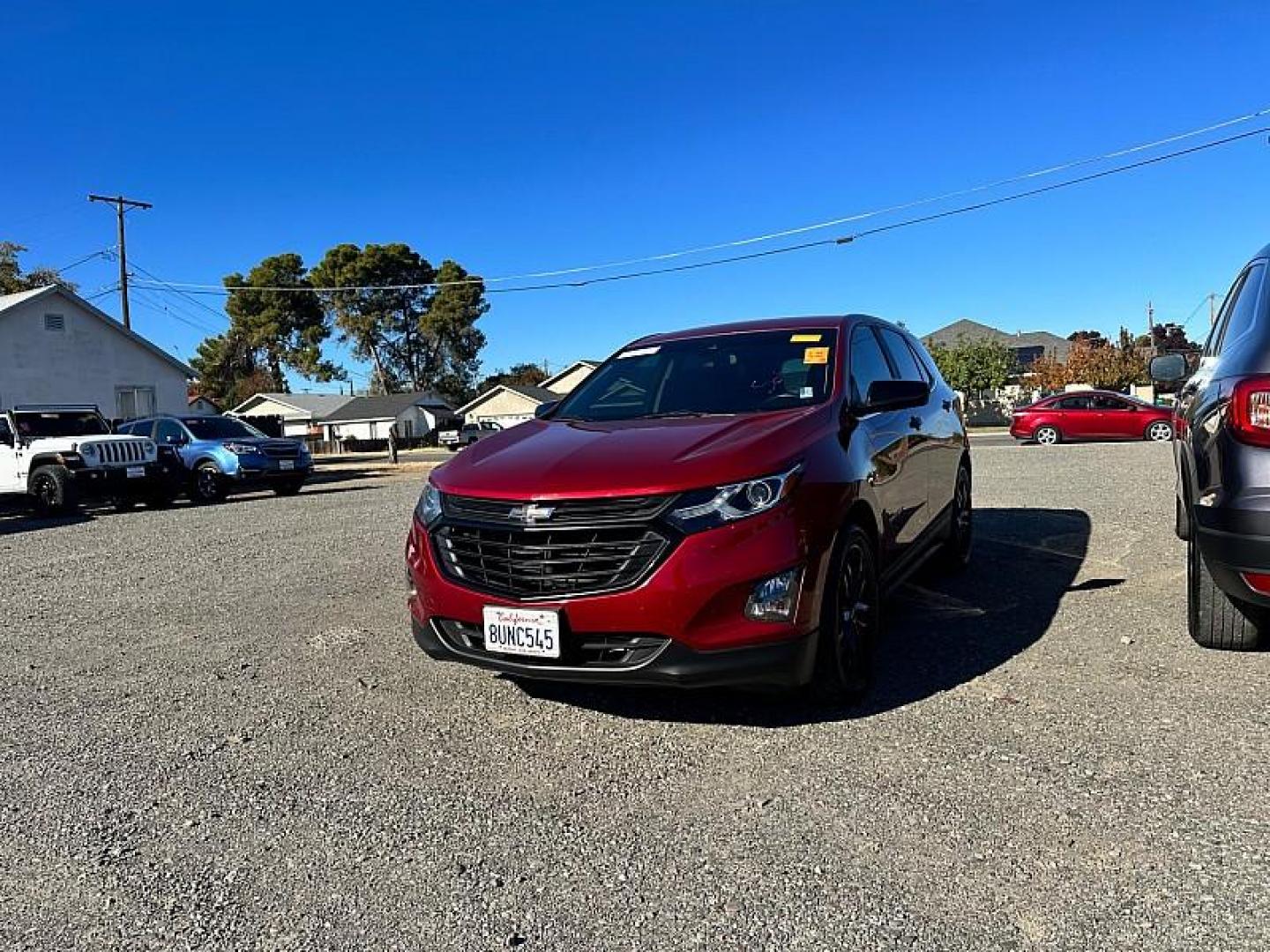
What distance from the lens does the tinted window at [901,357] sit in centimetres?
527

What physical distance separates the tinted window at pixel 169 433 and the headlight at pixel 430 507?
566 inches

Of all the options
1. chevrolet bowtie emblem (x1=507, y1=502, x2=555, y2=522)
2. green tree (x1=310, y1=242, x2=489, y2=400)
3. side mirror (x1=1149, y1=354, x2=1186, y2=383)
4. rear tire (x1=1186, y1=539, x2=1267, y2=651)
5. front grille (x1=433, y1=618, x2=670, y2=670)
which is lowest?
rear tire (x1=1186, y1=539, x2=1267, y2=651)

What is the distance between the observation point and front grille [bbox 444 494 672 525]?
3.09 meters

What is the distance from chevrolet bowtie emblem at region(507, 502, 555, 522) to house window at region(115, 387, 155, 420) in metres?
31.0

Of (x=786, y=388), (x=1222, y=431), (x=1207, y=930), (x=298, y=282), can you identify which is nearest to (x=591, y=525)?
(x=786, y=388)

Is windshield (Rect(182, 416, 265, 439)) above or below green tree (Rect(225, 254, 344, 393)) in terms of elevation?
below

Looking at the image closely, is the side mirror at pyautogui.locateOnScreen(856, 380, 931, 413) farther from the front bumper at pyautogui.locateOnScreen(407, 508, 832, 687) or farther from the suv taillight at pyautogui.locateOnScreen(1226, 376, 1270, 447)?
the suv taillight at pyautogui.locateOnScreen(1226, 376, 1270, 447)

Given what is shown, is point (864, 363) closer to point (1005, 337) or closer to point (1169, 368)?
point (1169, 368)

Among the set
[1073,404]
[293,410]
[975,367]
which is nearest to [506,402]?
[293,410]

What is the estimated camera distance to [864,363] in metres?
4.62

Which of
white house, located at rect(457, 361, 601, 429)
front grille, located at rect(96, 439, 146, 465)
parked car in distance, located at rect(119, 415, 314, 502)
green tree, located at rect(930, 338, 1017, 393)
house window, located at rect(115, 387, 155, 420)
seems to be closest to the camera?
front grille, located at rect(96, 439, 146, 465)

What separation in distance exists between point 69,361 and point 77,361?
25cm

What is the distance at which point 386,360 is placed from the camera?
71.0m

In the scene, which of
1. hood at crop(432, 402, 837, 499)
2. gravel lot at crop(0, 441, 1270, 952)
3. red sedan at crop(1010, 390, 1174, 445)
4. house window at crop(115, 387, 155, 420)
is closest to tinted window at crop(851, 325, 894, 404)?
hood at crop(432, 402, 837, 499)
